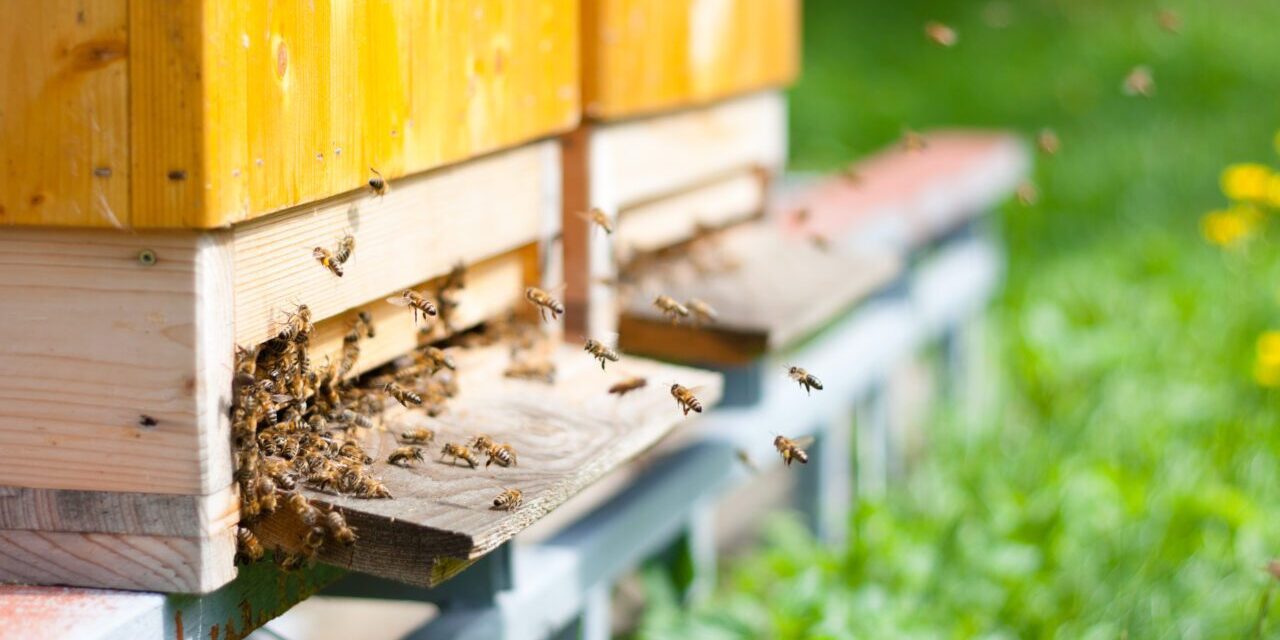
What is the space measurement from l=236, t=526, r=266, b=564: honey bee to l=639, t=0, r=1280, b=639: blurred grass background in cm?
166

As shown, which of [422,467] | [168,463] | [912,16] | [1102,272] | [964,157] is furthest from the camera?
[912,16]

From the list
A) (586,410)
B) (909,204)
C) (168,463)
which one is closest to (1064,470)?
(909,204)

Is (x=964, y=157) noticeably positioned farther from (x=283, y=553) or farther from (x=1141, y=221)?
(x=283, y=553)

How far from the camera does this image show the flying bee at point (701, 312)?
317 centimetres

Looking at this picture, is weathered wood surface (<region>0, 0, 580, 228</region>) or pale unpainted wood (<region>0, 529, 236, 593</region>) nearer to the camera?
weathered wood surface (<region>0, 0, 580, 228</region>)

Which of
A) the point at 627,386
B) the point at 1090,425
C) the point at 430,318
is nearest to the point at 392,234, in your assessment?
the point at 430,318

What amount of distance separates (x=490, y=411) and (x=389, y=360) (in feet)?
0.64

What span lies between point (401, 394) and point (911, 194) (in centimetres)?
353

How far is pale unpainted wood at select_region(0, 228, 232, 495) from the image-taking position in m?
1.91

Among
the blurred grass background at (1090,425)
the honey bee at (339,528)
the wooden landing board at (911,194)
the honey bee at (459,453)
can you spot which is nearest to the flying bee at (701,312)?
the blurred grass background at (1090,425)

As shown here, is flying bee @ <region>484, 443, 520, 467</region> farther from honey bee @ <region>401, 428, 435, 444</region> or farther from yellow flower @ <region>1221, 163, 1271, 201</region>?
yellow flower @ <region>1221, 163, 1271, 201</region>

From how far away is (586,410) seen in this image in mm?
2604

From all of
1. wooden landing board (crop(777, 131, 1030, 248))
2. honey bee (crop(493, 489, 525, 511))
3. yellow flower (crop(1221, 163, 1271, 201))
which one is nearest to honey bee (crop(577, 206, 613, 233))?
honey bee (crop(493, 489, 525, 511))

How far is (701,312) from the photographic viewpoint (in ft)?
10.5
